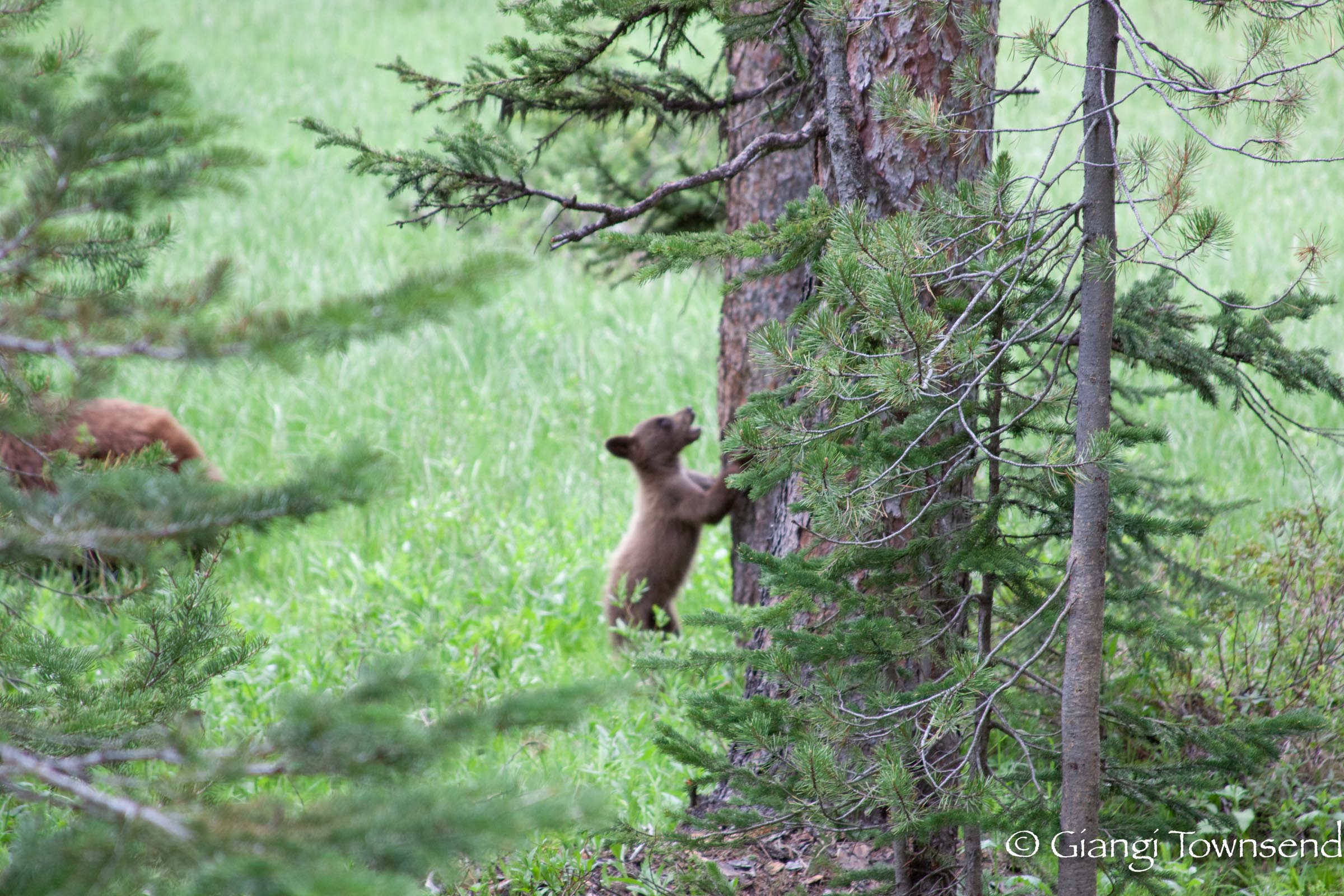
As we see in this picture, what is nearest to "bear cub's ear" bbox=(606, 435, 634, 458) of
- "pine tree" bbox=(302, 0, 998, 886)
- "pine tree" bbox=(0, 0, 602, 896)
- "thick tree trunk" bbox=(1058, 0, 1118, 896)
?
"pine tree" bbox=(302, 0, 998, 886)

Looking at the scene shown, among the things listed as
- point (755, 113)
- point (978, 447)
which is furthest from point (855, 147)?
point (755, 113)

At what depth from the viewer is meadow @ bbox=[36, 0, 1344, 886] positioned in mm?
5211

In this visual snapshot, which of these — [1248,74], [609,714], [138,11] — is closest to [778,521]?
[609,714]

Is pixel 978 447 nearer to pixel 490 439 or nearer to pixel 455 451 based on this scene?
pixel 455 451

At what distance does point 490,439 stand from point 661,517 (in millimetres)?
2293

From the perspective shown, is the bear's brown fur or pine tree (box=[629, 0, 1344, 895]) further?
the bear's brown fur

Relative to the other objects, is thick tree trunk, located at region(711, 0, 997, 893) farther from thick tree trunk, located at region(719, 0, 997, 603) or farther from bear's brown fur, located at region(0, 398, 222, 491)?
bear's brown fur, located at region(0, 398, 222, 491)

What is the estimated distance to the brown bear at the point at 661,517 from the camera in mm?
6410

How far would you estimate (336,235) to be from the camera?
12.1 m

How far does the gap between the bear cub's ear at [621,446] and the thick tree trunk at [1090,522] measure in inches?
168

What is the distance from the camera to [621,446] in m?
6.82

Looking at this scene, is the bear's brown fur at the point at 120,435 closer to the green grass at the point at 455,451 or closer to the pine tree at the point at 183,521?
the green grass at the point at 455,451

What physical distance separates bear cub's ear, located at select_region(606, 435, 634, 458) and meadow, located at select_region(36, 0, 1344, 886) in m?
0.72

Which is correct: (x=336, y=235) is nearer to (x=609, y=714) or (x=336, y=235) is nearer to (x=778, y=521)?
(x=609, y=714)
